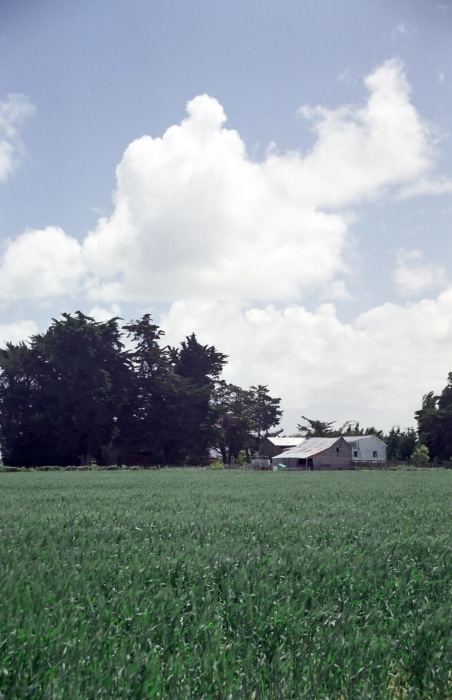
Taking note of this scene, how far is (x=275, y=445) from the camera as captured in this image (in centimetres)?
10900

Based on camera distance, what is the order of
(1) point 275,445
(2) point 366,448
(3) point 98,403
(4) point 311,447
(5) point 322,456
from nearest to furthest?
(3) point 98,403
(5) point 322,456
(4) point 311,447
(2) point 366,448
(1) point 275,445

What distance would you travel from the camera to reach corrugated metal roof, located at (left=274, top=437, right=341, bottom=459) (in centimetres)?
9075

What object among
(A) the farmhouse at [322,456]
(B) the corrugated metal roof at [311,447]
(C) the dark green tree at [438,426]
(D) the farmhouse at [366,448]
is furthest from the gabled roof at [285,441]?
(C) the dark green tree at [438,426]

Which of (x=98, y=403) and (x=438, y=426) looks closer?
(x=98, y=403)

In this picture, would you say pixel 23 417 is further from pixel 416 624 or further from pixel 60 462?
pixel 416 624

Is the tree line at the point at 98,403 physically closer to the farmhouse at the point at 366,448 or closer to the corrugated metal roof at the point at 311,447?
the corrugated metal roof at the point at 311,447

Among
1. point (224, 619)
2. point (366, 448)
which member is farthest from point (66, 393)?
point (224, 619)

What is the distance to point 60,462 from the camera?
81562 mm

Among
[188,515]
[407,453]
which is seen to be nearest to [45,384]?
[407,453]

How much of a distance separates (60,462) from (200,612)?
3138 inches

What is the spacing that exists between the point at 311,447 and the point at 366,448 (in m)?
10.5

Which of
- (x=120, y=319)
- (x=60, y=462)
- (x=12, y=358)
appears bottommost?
(x=60, y=462)

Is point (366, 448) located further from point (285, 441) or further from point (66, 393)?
point (66, 393)

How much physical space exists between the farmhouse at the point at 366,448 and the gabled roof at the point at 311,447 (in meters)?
5.19
